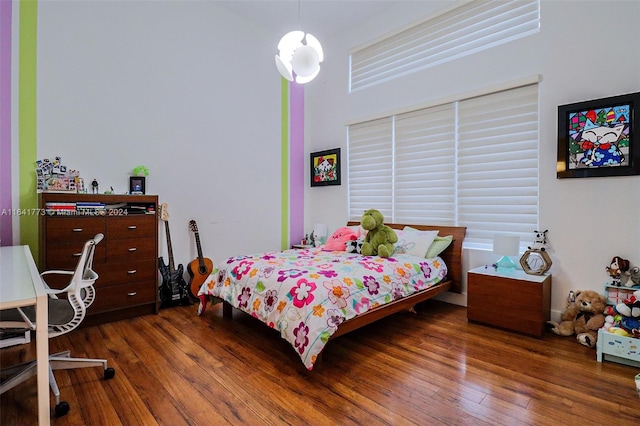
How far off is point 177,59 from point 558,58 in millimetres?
3909

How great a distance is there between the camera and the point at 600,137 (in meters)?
2.60

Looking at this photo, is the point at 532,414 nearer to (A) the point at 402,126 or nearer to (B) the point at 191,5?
(A) the point at 402,126

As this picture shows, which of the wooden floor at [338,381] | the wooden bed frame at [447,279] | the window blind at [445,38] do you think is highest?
the window blind at [445,38]

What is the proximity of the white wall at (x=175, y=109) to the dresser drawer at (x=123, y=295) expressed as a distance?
0.65m

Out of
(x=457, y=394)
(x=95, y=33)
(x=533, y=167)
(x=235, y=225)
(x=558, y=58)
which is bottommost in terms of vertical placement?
(x=457, y=394)

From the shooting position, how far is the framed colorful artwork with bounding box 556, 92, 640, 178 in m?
2.46

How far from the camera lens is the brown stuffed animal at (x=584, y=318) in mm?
2451

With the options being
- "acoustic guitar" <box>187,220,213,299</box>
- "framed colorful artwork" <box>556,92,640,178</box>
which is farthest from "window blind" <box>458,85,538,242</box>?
"acoustic guitar" <box>187,220,213,299</box>

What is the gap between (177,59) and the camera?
369 cm

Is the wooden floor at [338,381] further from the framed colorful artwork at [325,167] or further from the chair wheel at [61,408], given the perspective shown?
the framed colorful artwork at [325,167]

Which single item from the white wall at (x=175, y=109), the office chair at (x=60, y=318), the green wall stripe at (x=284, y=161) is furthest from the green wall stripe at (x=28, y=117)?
the green wall stripe at (x=284, y=161)

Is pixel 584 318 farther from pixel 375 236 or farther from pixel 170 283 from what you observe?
pixel 170 283

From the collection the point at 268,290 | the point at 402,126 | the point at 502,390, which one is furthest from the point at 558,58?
the point at 268,290

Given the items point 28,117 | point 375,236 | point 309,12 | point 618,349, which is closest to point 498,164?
point 375,236
